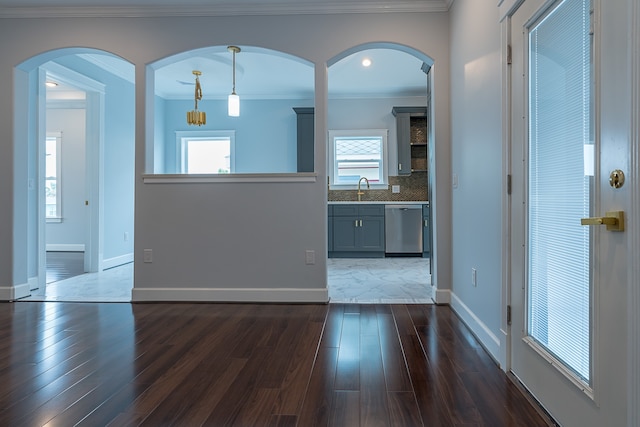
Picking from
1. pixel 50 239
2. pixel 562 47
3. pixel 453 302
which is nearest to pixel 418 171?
pixel 453 302

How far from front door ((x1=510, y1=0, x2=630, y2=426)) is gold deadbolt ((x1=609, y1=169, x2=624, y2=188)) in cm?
1

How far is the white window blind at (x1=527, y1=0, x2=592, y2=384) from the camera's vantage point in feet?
4.43

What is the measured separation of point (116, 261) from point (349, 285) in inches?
127

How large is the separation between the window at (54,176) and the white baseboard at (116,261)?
2822 millimetres

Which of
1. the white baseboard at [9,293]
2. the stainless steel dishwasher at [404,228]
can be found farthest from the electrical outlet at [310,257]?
the stainless steel dishwasher at [404,228]

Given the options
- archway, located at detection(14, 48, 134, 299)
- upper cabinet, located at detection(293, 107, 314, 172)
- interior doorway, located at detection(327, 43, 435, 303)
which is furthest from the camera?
upper cabinet, located at detection(293, 107, 314, 172)

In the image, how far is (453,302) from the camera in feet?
10.5

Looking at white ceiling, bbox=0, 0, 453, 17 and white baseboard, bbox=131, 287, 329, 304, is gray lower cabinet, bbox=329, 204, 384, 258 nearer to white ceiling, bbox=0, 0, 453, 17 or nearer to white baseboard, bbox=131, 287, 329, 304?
white baseboard, bbox=131, 287, 329, 304

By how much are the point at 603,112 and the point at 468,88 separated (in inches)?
63.9

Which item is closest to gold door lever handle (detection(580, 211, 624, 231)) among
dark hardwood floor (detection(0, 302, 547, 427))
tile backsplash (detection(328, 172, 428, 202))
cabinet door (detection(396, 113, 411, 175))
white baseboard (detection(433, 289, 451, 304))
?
dark hardwood floor (detection(0, 302, 547, 427))

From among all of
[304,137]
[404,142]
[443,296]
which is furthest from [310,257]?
[404,142]

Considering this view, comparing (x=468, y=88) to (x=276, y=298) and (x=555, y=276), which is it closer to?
(x=555, y=276)

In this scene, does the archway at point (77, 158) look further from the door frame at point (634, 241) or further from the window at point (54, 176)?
the door frame at point (634, 241)

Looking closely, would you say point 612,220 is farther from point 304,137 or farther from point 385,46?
point 304,137
